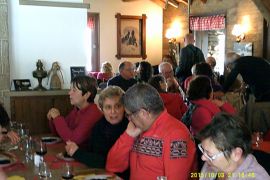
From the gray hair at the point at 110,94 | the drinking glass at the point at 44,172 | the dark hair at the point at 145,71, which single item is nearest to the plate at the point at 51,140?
the gray hair at the point at 110,94

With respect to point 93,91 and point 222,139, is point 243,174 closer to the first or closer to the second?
point 222,139

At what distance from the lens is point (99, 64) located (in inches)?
419

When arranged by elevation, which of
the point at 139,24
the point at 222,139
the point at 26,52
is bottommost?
the point at 222,139

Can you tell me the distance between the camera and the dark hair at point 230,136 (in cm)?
164

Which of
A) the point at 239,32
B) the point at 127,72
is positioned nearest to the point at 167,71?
the point at 127,72

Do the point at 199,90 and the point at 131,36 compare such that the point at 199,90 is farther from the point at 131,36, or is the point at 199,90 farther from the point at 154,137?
the point at 131,36

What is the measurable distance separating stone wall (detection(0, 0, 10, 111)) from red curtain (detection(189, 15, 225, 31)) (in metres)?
5.95

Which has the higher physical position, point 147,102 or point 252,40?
point 252,40

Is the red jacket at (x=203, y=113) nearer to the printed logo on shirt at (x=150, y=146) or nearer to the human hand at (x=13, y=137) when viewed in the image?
the printed logo on shirt at (x=150, y=146)

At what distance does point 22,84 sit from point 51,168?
7.85ft

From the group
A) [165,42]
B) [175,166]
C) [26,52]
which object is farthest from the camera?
[165,42]

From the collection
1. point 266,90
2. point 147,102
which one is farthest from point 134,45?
point 147,102

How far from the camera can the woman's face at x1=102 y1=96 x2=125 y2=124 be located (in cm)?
262

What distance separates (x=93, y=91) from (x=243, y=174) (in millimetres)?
1741
